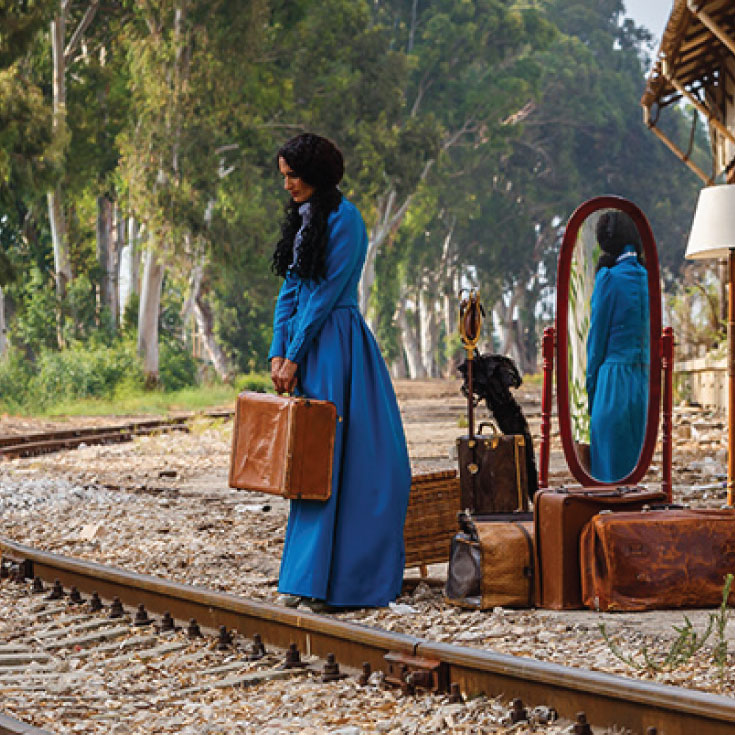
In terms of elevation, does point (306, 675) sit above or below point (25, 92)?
below

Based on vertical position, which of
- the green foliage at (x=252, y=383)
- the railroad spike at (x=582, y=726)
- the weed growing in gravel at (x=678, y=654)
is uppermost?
the green foliage at (x=252, y=383)

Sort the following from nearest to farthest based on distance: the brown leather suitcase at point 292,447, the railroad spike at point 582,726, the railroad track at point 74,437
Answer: the railroad spike at point 582,726 → the brown leather suitcase at point 292,447 → the railroad track at point 74,437

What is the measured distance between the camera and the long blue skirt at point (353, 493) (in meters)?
5.94

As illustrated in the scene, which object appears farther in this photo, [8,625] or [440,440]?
[440,440]

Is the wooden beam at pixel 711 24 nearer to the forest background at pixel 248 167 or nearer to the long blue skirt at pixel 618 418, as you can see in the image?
the forest background at pixel 248 167

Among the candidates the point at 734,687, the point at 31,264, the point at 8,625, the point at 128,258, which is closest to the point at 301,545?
the point at 8,625

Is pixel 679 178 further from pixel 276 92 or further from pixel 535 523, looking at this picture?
pixel 535 523

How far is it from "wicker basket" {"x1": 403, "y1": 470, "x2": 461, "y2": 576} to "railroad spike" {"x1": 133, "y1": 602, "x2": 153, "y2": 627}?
4.37 feet

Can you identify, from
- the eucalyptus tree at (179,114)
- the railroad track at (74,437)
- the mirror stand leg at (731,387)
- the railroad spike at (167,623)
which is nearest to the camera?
the railroad spike at (167,623)

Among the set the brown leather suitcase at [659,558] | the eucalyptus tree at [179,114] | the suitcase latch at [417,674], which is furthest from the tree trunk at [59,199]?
the suitcase latch at [417,674]

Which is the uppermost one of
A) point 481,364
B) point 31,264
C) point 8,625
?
point 31,264

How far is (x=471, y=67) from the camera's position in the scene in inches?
2078

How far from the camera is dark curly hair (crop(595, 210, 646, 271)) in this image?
7383 mm

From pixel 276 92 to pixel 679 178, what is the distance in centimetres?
3186
